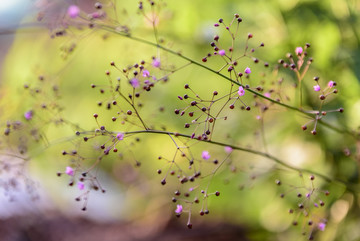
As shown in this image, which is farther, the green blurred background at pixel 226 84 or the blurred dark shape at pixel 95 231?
the blurred dark shape at pixel 95 231

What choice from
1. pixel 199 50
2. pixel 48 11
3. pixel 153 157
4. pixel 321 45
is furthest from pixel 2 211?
pixel 321 45

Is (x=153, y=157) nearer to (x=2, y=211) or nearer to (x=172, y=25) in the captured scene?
(x=172, y=25)

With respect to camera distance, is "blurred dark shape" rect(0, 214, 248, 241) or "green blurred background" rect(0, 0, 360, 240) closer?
"green blurred background" rect(0, 0, 360, 240)

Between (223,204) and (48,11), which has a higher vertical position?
(48,11)

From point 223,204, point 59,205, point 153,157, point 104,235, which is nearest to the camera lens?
point 223,204

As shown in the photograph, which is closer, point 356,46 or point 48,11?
point 48,11

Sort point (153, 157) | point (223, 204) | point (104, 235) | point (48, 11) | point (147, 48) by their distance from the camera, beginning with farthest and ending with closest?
point (104, 235) < point (153, 157) < point (223, 204) < point (147, 48) < point (48, 11)

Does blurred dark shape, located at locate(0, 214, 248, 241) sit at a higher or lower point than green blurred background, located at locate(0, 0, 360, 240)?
lower

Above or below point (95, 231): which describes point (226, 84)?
above

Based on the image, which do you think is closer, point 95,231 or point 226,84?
point 226,84

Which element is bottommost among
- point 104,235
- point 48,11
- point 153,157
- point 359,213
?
point 104,235

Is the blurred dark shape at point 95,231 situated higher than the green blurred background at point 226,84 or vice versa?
the green blurred background at point 226,84
